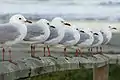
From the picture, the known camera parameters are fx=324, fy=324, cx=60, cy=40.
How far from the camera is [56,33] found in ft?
7.70

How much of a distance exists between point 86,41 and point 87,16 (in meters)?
0.22

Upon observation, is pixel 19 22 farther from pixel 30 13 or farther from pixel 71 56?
pixel 71 56

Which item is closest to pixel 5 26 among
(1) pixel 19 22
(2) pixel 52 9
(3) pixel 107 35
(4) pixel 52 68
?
(1) pixel 19 22

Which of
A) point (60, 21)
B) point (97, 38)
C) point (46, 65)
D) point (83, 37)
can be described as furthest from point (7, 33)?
point (97, 38)

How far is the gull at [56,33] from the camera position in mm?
2316

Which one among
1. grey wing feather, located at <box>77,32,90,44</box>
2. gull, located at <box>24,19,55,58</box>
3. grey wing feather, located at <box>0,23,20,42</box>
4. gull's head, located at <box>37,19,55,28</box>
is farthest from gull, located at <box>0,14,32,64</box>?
grey wing feather, located at <box>77,32,90,44</box>

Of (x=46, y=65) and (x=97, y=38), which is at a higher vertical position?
(x=97, y=38)

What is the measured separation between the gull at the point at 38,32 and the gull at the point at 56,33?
43 millimetres

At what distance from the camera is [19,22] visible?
83.8 inches

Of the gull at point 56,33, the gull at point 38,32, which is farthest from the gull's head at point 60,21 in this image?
the gull at point 38,32

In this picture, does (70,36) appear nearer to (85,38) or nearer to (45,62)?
(85,38)

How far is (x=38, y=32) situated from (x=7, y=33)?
0.29 meters

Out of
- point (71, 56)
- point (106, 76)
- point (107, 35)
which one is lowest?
point (106, 76)

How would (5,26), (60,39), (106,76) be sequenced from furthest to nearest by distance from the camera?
(106,76), (60,39), (5,26)
